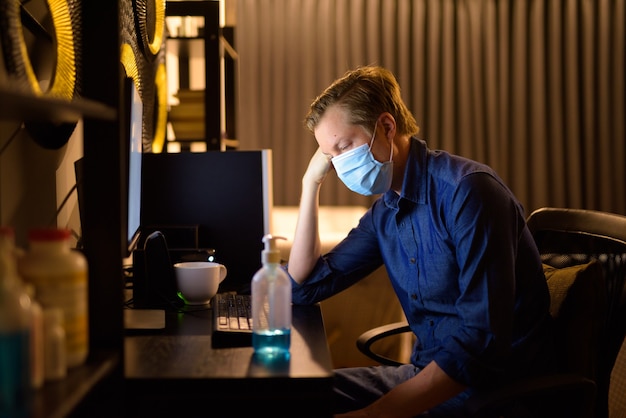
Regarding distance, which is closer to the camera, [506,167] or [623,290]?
[623,290]

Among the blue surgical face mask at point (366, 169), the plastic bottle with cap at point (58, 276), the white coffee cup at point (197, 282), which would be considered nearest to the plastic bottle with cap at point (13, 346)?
the plastic bottle with cap at point (58, 276)

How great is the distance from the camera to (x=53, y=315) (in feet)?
2.74

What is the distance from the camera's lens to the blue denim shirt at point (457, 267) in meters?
1.33

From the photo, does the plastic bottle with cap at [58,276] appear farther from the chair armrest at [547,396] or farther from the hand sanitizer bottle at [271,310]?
the chair armrest at [547,396]

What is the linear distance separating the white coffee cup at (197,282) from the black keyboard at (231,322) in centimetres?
5

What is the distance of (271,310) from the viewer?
3.96 feet

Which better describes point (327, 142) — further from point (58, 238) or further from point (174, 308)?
point (58, 238)

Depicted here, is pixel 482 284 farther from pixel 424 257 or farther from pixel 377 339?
pixel 377 339

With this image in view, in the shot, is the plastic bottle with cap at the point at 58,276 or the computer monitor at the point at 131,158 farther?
the computer monitor at the point at 131,158

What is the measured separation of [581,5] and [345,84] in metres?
3.48

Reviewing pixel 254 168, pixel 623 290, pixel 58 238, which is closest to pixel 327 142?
pixel 254 168

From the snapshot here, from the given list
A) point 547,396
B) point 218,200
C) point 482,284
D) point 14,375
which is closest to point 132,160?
point 218,200

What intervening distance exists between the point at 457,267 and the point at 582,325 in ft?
0.90

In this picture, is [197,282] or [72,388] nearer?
[72,388]
